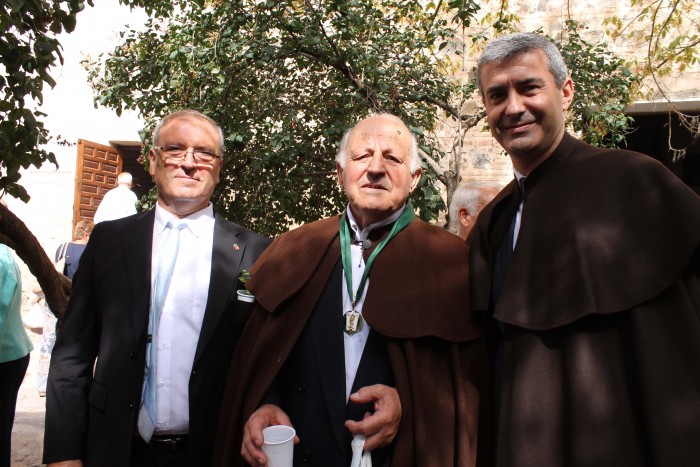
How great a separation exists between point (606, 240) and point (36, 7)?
266 cm

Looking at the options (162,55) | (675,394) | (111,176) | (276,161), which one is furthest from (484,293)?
(111,176)

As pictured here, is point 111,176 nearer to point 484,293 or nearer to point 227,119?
point 227,119

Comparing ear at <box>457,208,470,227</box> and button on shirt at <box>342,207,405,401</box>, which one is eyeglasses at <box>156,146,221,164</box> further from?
ear at <box>457,208,470,227</box>

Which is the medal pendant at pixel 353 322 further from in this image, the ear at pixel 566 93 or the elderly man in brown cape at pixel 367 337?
the ear at pixel 566 93

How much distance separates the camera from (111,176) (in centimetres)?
988

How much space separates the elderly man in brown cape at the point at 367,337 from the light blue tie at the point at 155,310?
30 centimetres

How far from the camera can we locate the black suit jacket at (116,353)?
2391 millimetres

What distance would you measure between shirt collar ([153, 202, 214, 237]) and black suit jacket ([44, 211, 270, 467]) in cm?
4

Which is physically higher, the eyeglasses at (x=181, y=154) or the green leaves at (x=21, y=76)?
the green leaves at (x=21, y=76)

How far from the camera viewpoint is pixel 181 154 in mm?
2662

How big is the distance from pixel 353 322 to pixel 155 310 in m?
0.83

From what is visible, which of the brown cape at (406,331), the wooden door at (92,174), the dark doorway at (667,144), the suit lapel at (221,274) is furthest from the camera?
the wooden door at (92,174)

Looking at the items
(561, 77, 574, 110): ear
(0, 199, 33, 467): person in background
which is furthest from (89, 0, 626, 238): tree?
(561, 77, 574, 110): ear

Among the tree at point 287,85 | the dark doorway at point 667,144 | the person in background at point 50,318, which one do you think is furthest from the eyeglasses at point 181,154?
the dark doorway at point 667,144
